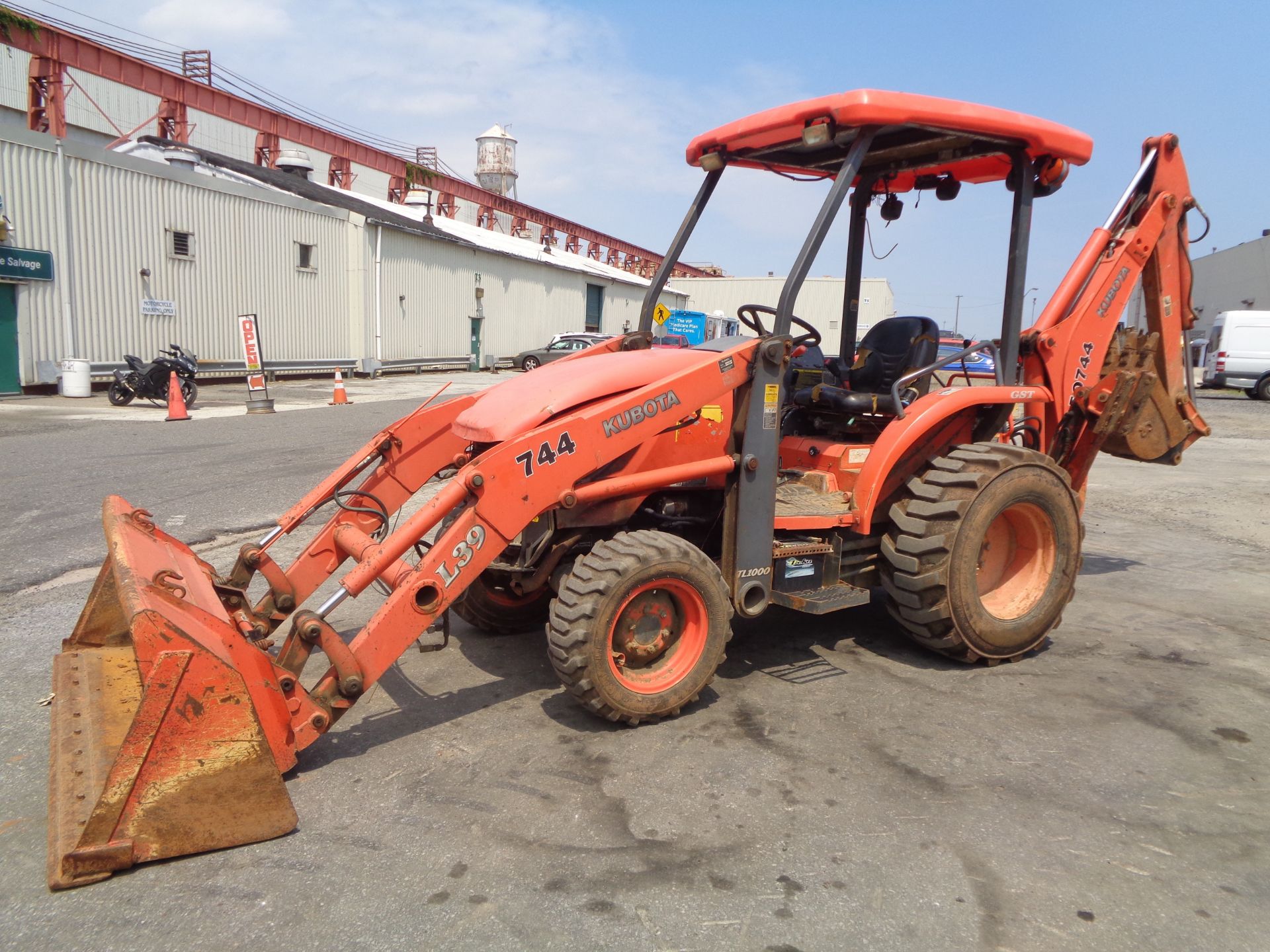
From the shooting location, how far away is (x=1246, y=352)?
25.2 metres

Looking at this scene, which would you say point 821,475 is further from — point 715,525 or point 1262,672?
point 1262,672

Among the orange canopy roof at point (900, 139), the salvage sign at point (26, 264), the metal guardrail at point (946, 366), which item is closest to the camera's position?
the orange canopy roof at point (900, 139)

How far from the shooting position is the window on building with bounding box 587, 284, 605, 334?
131 ft

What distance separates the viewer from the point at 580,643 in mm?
3693

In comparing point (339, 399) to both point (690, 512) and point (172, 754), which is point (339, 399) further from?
point (172, 754)

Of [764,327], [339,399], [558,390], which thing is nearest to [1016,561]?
[764,327]

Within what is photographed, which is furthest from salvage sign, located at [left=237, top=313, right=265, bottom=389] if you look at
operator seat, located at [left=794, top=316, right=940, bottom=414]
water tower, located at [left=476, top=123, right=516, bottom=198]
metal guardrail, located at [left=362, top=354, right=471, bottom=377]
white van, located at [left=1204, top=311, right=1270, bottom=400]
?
water tower, located at [left=476, top=123, right=516, bottom=198]

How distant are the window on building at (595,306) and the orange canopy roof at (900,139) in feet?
112

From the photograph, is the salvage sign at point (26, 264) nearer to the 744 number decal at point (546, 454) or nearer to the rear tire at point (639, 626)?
the 744 number decal at point (546, 454)

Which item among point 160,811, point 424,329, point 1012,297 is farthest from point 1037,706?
point 424,329

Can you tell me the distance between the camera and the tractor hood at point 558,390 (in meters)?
3.95

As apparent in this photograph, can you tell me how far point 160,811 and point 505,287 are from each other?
102 feet

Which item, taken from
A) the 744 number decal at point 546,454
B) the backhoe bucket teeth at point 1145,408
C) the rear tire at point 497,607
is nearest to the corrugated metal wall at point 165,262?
the rear tire at point 497,607

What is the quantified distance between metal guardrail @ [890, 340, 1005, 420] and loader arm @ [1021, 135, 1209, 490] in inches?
14.7
